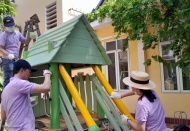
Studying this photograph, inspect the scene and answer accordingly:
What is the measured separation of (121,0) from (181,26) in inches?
59.4

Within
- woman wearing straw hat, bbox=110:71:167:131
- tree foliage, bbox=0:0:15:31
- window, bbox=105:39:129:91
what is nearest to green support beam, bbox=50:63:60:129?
woman wearing straw hat, bbox=110:71:167:131

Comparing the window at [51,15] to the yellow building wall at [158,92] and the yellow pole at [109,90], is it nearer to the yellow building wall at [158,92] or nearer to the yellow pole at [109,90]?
the yellow building wall at [158,92]

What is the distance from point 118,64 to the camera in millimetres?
7156

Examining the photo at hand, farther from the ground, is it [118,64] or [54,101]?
[118,64]

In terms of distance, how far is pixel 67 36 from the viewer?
2.79 m

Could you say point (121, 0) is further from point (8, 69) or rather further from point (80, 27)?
point (8, 69)

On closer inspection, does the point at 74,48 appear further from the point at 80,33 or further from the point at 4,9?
the point at 4,9

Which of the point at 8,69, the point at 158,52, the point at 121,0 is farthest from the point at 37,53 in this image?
the point at 158,52

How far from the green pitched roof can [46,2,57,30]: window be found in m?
6.27

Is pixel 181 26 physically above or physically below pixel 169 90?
above

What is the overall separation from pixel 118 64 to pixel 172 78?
196 centimetres

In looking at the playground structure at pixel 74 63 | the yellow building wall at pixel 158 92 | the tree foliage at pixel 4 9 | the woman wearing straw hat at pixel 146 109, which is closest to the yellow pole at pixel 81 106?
the playground structure at pixel 74 63

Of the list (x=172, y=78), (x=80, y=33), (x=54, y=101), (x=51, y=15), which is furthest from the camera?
(x=51, y=15)

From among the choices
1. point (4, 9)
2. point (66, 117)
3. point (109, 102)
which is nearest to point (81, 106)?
point (66, 117)
